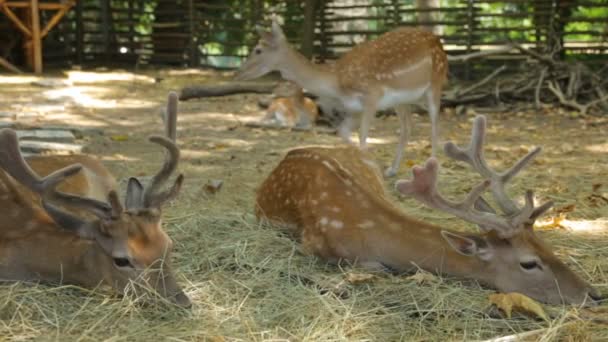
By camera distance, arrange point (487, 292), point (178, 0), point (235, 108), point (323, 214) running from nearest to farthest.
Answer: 1. point (487, 292)
2. point (323, 214)
3. point (235, 108)
4. point (178, 0)

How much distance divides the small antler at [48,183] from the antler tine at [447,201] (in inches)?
50.1

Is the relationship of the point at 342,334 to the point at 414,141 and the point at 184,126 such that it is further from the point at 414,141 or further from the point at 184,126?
the point at 184,126

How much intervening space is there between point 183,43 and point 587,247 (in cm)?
1486

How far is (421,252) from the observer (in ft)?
13.3

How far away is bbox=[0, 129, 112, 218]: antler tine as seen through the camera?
11.8 ft

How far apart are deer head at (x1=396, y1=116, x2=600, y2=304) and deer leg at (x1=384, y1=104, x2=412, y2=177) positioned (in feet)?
10.8

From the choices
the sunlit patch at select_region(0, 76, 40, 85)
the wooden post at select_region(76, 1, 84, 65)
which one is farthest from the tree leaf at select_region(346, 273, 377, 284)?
the wooden post at select_region(76, 1, 84, 65)

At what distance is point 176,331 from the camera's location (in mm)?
3422

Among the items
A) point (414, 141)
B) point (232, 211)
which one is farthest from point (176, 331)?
point (414, 141)

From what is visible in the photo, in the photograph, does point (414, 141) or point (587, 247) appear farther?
point (414, 141)

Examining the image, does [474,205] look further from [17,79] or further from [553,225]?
[17,79]

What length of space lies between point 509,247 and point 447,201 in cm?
35

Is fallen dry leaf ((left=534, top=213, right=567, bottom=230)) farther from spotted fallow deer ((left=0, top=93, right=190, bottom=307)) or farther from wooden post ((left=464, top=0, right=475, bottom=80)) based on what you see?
wooden post ((left=464, top=0, right=475, bottom=80))

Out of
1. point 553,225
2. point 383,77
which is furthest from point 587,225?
point 383,77
